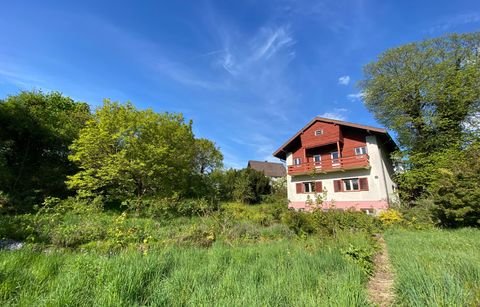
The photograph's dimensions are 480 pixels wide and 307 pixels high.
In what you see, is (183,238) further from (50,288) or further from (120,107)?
(120,107)

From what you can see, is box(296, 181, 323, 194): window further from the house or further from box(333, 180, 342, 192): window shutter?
box(333, 180, 342, 192): window shutter

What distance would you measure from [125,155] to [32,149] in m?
8.91

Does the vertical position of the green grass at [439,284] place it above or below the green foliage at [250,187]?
below

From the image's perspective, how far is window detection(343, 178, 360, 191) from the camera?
2197 centimetres

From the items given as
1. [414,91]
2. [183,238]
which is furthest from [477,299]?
[414,91]

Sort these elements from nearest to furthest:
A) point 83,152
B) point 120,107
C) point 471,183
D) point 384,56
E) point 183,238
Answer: point 183,238 < point 471,183 < point 83,152 < point 120,107 < point 384,56

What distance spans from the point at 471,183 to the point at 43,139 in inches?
1082

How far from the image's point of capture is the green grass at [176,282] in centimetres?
294

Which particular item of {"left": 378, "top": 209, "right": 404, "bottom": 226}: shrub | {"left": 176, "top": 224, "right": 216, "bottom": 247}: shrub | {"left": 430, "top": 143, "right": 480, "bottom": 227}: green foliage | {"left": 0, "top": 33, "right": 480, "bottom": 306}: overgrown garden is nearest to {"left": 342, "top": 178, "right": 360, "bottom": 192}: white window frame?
{"left": 0, "top": 33, "right": 480, "bottom": 306}: overgrown garden

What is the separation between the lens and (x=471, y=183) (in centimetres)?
1052

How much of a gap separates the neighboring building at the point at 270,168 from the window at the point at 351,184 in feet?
95.8

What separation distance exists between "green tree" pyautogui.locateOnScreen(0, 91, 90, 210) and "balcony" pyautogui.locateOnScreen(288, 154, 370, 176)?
71.0ft

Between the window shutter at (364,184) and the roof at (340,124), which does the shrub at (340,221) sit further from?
the roof at (340,124)

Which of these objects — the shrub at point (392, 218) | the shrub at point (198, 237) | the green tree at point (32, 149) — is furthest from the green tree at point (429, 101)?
the green tree at point (32, 149)
